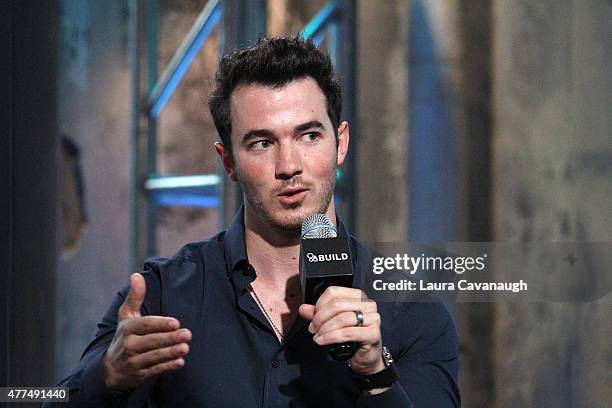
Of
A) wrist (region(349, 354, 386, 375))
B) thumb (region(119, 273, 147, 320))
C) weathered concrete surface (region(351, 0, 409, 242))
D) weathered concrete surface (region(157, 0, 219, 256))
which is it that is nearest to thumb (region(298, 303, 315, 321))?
wrist (region(349, 354, 386, 375))

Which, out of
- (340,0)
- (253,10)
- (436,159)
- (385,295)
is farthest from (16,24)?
(385,295)

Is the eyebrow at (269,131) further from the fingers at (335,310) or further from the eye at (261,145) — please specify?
the fingers at (335,310)

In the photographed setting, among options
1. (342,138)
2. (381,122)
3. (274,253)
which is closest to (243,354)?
(274,253)

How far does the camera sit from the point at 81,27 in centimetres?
420

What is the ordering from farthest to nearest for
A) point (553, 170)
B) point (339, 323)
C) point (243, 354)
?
point (553, 170) → point (243, 354) → point (339, 323)

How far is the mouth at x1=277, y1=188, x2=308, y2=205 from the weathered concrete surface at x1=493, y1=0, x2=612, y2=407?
3.94ft

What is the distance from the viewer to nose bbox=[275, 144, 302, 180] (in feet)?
5.07

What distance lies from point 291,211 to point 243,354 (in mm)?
289

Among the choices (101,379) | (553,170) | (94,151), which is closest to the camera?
(101,379)

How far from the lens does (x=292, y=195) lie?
155 centimetres

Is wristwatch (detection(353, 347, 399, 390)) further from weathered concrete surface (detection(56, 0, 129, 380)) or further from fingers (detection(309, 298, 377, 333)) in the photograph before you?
weathered concrete surface (detection(56, 0, 129, 380))

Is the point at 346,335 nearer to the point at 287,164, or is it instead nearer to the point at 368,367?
the point at 368,367

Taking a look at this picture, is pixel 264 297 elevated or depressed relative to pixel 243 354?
elevated

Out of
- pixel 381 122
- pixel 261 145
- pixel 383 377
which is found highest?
pixel 381 122
